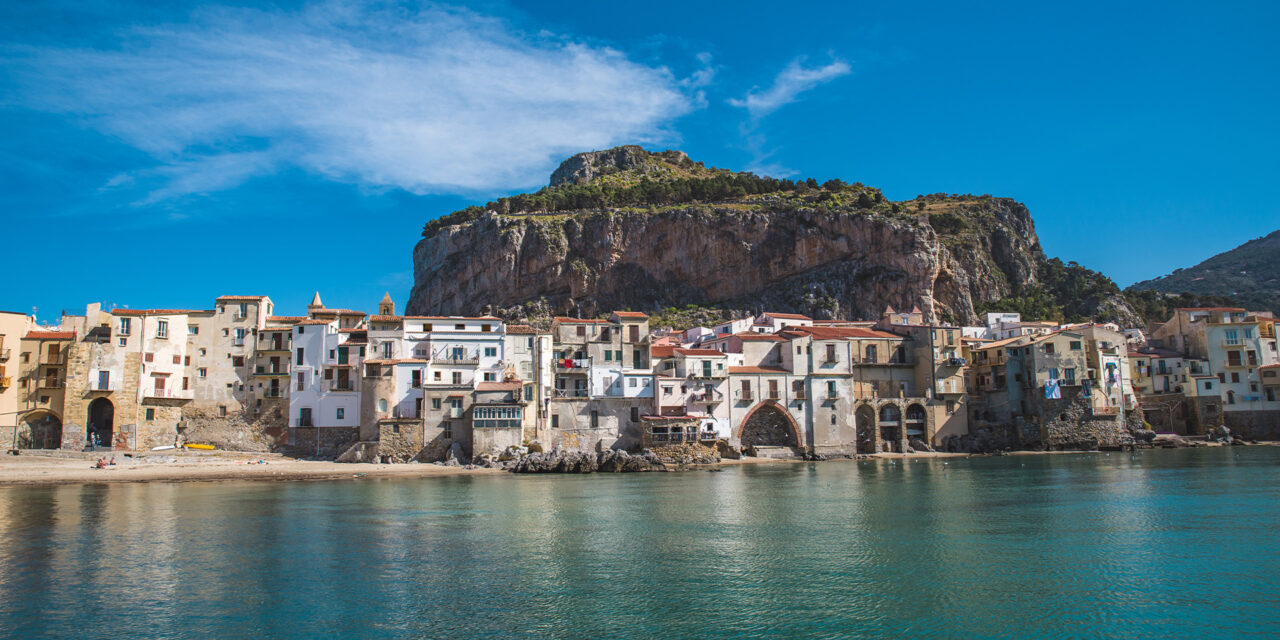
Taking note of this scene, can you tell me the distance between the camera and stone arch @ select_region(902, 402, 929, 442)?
73688 mm

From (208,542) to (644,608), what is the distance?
56.3 ft

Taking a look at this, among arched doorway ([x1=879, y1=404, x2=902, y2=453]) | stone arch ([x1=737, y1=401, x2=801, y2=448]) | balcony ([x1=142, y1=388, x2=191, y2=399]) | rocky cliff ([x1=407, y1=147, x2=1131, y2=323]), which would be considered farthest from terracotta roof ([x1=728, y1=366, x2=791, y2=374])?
rocky cliff ([x1=407, y1=147, x2=1131, y2=323])

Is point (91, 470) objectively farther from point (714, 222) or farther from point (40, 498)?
point (714, 222)

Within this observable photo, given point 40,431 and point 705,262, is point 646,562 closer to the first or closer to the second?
point 40,431

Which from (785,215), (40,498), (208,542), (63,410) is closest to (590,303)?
(785,215)

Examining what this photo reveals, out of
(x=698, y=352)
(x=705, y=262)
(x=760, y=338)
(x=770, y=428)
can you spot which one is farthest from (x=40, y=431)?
(x=705, y=262)

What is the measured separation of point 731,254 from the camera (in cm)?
12700

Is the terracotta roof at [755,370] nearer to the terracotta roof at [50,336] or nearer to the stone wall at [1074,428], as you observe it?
the stone wall at [1074,428]

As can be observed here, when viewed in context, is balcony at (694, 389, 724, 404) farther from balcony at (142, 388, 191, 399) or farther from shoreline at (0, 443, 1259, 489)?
balcony at (142, 388, 191, 399)

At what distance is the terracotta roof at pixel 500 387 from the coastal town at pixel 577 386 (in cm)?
34

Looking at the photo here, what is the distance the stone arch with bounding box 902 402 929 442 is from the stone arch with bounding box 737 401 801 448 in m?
10.8

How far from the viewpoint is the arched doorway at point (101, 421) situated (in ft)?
193

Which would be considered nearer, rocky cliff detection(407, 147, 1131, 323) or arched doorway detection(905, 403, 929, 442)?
arched doorway detection(905, 403, 929, 442)

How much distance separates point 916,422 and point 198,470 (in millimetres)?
54920
